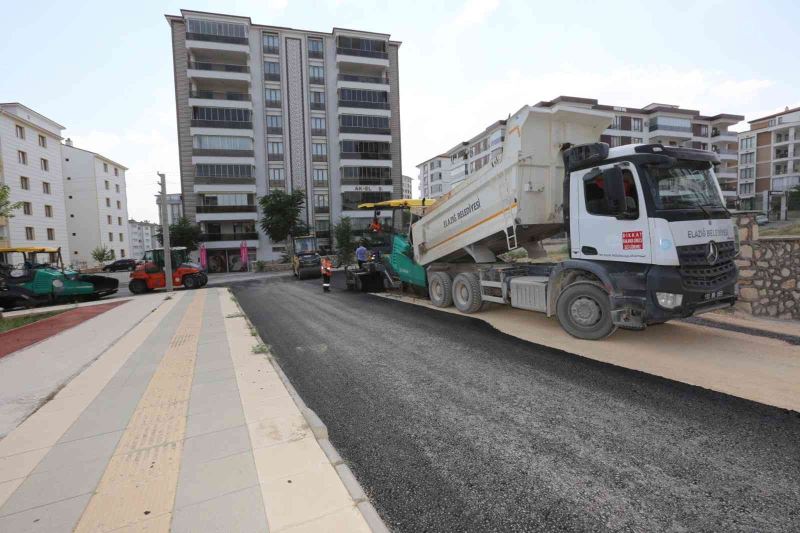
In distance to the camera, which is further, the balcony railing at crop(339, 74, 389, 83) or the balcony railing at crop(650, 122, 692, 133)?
the balcony railing at crop(650, 122, 692, 133)

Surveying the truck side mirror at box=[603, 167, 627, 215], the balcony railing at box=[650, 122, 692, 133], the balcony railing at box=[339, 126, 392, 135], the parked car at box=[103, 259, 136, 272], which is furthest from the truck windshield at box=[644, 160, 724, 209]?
the balcony railing at box=[650, 122, 692, 133]

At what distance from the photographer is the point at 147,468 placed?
3.22 meters

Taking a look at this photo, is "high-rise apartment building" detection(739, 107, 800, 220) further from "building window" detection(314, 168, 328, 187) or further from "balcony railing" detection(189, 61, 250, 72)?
"balcony railing" detection(189, 61, 250, 72)

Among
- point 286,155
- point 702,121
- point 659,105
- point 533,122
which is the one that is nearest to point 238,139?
point 286,155

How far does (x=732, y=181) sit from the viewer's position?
6438 cm

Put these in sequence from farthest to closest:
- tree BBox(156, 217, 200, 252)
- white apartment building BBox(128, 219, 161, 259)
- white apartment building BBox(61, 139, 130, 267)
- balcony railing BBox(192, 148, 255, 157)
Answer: white apartment building BBox(128, 219, 161, 259) < white apartment building BBox(61, 139, 130, 267) < balcony railing BBox(192, 148, 255, 157) < tree BBox(156, 217, 200, 252)

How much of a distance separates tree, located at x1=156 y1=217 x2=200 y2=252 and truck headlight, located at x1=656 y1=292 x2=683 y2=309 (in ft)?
133

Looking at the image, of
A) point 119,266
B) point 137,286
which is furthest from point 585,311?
point 119,266

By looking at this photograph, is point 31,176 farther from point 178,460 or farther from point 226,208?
point 178,460

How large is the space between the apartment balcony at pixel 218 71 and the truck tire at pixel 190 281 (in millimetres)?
29903

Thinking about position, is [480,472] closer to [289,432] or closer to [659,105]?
[289,432]

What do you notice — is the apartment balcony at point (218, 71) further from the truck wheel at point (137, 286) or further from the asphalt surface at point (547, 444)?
the asphalt surface at point (547, 444)

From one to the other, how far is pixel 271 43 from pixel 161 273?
36057 millimetres

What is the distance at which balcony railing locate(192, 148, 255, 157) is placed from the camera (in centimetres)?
4151
